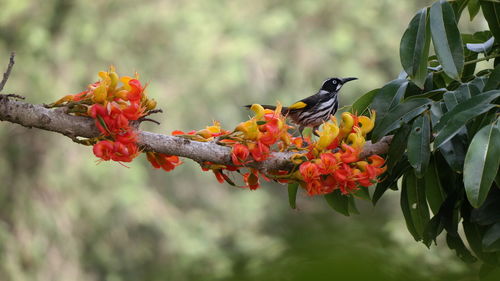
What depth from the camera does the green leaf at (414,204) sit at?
72.3 inches

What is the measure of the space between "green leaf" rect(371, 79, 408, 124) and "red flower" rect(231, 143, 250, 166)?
1.24 ft

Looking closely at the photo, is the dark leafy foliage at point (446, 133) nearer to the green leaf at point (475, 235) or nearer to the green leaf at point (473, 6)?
the green leaf at point (475, 235)

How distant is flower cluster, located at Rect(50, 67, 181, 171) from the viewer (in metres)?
1.45

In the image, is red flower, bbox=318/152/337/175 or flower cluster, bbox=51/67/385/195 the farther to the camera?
red flower, bbox=318/152/337/175

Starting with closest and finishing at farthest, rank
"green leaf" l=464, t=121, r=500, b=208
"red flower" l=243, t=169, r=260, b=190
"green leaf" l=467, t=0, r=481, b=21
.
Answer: "green leaf" l=464, t=121, r=500, b=208, "red flower" l=243, t=169, r=260, b=190, "green leaf" l=467, t=0, r=481, b=21

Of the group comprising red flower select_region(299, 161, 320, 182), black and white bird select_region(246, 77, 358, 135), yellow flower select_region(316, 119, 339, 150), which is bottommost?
red flower select_region(299, 161, 320, 182)

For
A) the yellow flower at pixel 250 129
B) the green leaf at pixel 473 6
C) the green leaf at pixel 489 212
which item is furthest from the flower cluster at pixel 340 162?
the green leaf at pixel 473 6

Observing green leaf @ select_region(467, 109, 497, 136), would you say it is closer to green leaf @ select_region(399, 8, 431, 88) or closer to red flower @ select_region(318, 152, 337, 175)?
green leaf @ select_region(399, 8, 431, 88)

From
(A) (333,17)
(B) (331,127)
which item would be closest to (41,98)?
(A) (333,17)

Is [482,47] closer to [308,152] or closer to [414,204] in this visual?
[414,204]

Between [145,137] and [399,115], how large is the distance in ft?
1.81

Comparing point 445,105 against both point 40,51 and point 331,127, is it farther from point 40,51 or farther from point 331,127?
point 40,51

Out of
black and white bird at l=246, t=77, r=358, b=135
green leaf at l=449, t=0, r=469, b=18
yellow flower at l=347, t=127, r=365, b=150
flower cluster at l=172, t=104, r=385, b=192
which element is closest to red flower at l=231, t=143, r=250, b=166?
flower cluster at l=172, t=104, r=385, b=192

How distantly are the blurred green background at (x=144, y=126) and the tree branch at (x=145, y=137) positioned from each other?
6811mm
